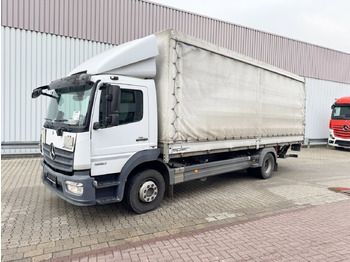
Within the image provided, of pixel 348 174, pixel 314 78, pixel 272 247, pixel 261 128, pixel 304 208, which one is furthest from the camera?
pixel 314 78

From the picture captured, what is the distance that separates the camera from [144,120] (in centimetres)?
477

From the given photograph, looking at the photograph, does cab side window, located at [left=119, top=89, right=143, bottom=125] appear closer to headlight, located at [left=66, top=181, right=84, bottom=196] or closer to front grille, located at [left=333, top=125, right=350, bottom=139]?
headlight, located at [left=66, top=181, right=84, bottom=196]

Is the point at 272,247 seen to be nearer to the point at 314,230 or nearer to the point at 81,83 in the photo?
the point at 314,230

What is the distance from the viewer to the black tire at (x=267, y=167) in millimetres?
7859

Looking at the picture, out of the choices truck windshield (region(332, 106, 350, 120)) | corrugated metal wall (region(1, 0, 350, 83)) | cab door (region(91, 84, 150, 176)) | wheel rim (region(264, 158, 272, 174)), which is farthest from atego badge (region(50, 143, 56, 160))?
truck windshield (region(332, 106, 350, 120))

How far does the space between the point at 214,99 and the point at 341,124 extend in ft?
45.3

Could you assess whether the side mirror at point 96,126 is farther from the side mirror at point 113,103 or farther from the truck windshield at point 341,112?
the truck windshield at point 341,112

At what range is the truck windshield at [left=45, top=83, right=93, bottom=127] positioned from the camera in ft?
14.0

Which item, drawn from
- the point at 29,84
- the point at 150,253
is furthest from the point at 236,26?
the point at 150,253

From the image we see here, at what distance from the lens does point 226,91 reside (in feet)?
20.4

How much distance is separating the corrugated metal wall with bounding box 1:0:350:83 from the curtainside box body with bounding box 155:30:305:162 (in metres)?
7.07

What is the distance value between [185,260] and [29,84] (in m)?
9.99

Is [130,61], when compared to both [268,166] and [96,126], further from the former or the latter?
[268,166]

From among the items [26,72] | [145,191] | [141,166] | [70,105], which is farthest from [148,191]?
[26,72]
